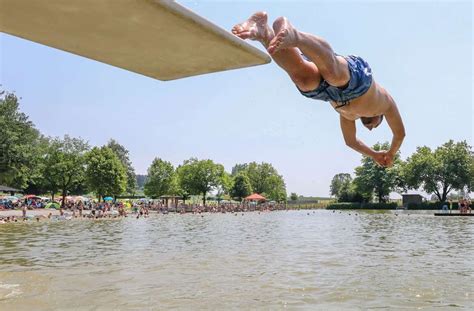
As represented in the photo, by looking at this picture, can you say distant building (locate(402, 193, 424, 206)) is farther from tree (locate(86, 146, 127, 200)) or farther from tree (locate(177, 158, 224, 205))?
tree (locate(86, 146, 127, 200))

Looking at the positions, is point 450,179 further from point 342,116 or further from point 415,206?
point 342,116

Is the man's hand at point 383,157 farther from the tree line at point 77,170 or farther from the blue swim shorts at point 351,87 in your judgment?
the tree line at point 77,170

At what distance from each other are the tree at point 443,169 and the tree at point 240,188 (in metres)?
35.3

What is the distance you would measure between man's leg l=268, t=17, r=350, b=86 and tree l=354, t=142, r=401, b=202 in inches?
3122

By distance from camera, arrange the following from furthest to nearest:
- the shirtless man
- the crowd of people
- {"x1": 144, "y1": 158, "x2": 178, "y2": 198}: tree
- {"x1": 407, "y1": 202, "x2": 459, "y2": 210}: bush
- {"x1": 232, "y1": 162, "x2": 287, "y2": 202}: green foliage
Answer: {"x1": 232, "y1": 162, "x2": 287, "y2": 202}: green foliage < {"x1": 144, "y1": 158, "x2": 178, "y2": 198}: tree < {"x1": 407, "y1": 202, "x2": 459, "y2": 210}: bush < the crowd of people < the shirtless man

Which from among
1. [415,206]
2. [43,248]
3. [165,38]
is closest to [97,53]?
[165,38]

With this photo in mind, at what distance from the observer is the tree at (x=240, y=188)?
3839 inches

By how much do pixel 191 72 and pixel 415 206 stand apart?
6531 cm

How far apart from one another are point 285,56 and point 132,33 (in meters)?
1.51

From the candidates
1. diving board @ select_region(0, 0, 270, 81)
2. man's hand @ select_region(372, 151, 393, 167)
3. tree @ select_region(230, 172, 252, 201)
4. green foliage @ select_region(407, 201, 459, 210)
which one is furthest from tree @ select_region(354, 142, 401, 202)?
diving board @ select_region(0, 0, 270, 81)

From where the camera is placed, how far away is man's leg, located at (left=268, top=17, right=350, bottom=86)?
3.20 m

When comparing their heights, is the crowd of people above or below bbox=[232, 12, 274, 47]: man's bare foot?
below

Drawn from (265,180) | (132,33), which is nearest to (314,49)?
(132,33)

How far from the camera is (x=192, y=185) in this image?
3273 inches
